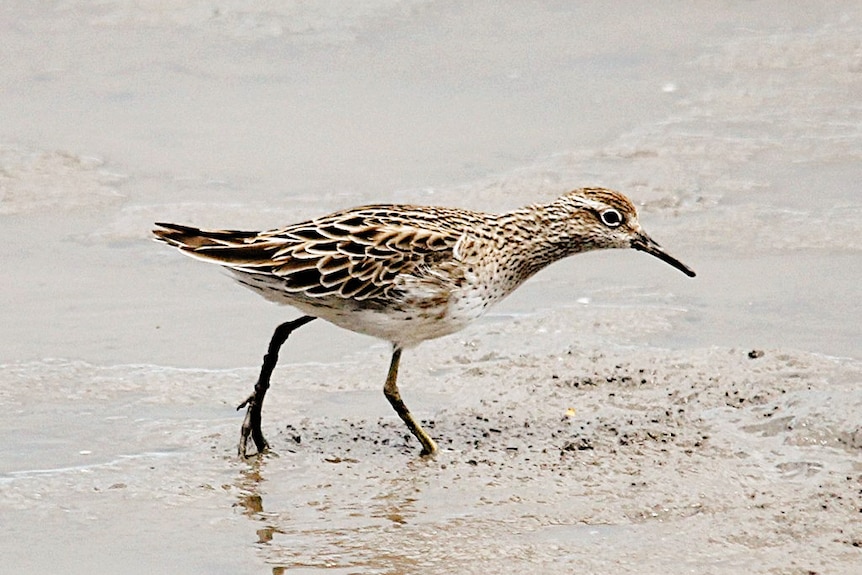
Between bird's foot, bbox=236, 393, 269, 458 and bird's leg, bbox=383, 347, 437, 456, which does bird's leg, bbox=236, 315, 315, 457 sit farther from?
bird's leg, bbox=383, 347, 437, 456

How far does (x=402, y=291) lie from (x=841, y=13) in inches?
323

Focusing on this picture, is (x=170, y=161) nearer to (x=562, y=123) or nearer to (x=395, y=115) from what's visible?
(x=395, y=115)

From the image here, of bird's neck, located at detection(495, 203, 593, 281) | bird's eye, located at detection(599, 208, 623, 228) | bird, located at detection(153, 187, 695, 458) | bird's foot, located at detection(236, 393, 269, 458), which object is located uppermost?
bird's eye, located at detection(599, 208, 623, 228)

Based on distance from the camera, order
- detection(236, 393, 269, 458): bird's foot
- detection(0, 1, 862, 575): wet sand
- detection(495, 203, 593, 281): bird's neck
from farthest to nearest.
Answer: detection(495, 203, 593, 281): bird's neck < detection(236, 393, 269, 458): bird's foot < detection(0, 1, 862, 575): wet sand

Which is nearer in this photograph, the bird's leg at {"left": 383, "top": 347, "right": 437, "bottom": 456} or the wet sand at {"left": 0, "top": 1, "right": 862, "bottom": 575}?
the wet sand at {"left": 0, "top": 1, "right": 862, "bottom": 575}

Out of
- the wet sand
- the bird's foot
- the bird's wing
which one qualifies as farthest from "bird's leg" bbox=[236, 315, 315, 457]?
the bird's wing

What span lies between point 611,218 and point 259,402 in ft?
6.52

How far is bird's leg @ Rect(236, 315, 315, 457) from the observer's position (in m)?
7.52

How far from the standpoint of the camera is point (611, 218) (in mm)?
8039

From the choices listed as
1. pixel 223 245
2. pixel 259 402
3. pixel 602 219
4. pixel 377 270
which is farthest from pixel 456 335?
pixel 223 245

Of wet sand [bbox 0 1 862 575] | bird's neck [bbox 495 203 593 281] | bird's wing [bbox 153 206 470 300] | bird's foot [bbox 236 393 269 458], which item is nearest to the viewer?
wet sand [bbox 0 1 862 575]

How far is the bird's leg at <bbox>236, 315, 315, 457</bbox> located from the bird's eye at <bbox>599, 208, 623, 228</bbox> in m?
1.55

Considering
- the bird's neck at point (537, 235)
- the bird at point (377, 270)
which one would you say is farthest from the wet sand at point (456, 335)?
the bird's neck at point (537, 235)

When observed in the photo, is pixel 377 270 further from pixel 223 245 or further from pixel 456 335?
pixel 456 335
